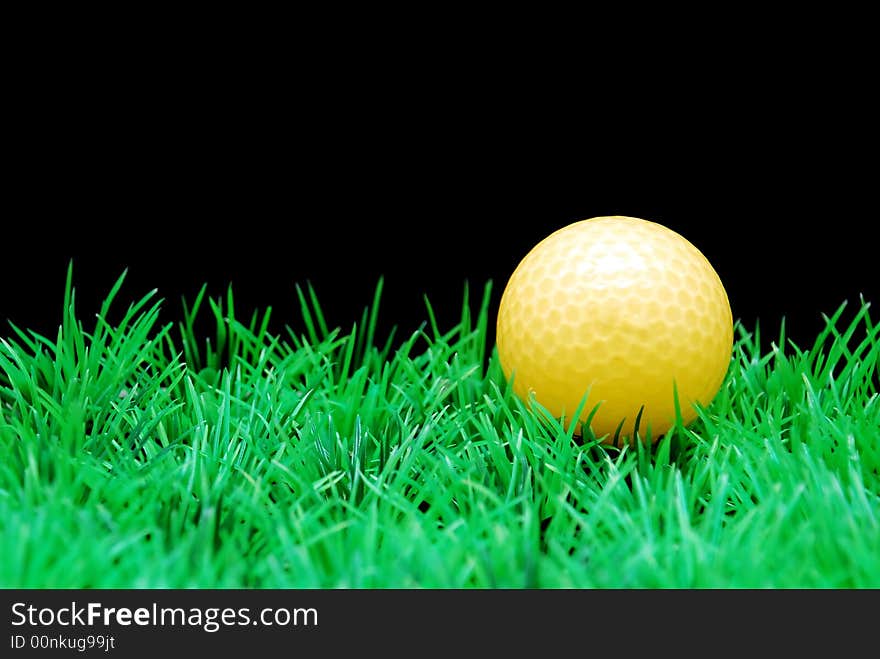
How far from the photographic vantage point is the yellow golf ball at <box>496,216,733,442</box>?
1353mm

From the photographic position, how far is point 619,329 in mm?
1348

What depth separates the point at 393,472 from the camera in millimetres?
1328

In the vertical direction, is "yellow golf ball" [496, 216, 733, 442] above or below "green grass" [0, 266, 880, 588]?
above

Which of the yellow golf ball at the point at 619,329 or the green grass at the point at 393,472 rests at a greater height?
the yellow golf ball at the point at 619,329

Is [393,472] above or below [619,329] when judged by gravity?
below

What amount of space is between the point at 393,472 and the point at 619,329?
13.9 inches

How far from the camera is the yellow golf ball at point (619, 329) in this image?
135cm

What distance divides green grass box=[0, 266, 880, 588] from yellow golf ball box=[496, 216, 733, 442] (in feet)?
0.18

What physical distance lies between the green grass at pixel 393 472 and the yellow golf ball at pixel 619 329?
5 centimetres

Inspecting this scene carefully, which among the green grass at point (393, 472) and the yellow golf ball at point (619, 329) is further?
the yellow golf ball at point (619, 329)

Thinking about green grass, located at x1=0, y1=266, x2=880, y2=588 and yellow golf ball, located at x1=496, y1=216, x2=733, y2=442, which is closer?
green grass, located at x1=0, y1=266, x2=880, y2=588

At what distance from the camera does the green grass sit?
1064mm
